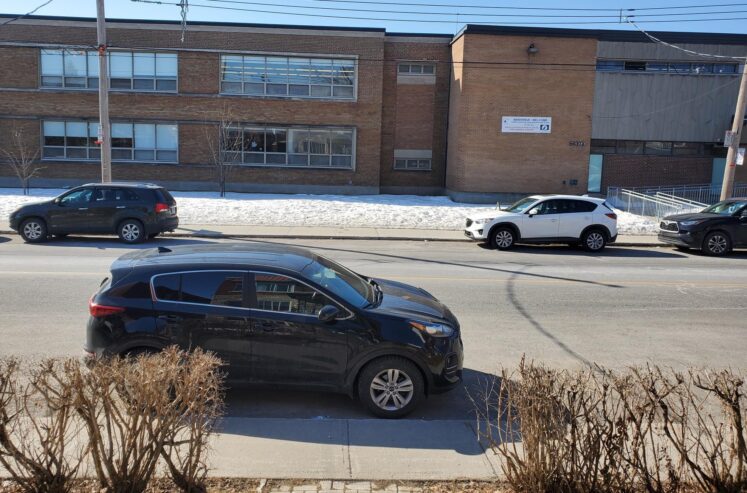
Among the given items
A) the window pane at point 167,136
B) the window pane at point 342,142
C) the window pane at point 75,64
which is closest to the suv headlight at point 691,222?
the window pane at point 342,142

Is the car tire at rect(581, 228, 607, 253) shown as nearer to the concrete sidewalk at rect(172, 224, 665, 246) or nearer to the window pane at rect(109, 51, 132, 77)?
the concrete sidewalk at rect(172, 224, 665, 246)

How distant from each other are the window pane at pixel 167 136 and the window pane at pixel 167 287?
89.1 ft

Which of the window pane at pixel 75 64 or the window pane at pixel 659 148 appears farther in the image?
the window pane at pixel 659 148

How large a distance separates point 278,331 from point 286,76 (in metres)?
27.2

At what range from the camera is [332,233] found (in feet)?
66.0

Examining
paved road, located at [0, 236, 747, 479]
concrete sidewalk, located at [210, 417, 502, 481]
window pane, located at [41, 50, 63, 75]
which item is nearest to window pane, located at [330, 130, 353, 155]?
window pane, located at [41, 50, 63, 75]

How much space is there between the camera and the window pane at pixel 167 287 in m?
5.86

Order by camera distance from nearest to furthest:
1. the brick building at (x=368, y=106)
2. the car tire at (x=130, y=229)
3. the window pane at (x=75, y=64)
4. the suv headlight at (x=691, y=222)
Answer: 1. the car tire at (x=130, y=229)
2. the suv headlight at (x=691, y=222)
3. the brick building at (x=368, y=106)
4. the window pane at (x=75, y=64)

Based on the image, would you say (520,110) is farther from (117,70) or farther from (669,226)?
(117,70)

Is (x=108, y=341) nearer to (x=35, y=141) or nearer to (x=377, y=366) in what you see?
(x=377, y=366)

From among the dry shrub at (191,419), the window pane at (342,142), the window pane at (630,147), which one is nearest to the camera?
the dry shrub at (191,419)

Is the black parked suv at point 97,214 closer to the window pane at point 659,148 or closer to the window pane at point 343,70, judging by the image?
the window pane at point 343,70

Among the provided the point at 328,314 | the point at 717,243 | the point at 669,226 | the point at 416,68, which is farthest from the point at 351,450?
the point at 416,68

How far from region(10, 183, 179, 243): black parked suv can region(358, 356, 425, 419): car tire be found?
42.3ft
